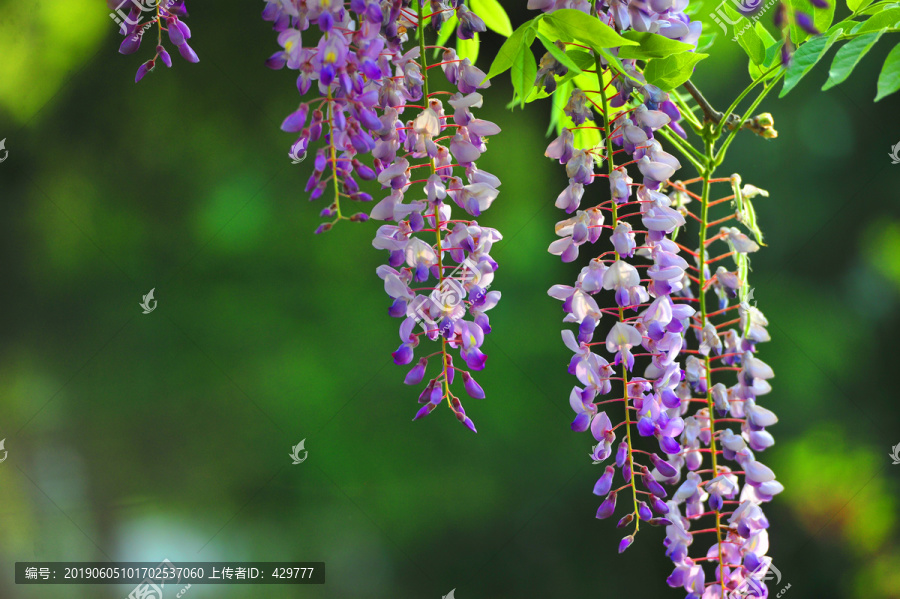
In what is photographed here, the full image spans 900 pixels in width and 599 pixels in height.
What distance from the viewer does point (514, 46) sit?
471mm

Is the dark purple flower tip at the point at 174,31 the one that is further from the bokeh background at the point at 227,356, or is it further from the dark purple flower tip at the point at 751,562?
the bokeh background at the point at 227,356

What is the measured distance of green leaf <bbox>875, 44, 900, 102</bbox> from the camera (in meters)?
0.40

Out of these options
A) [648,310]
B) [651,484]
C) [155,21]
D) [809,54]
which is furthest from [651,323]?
[155,21]

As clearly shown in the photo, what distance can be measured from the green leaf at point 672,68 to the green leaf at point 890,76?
0.11 metres

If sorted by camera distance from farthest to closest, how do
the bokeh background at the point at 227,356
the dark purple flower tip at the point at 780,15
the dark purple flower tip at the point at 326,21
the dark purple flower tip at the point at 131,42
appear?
1. the bokeh background at the point at 227,356
2. the dark purple flower tip at the point at 131,42
3. the dark purple flower tip at the point at 326,21
4. the dark purple flower tip at the point at 780,15

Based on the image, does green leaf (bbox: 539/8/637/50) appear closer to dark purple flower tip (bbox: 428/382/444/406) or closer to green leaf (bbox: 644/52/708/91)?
green leaf (bbox: 644/52/708/91)

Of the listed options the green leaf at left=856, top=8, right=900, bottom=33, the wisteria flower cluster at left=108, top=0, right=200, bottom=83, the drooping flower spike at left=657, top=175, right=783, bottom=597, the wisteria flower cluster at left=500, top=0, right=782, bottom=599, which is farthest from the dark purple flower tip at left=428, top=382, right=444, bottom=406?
the green leaf at left=856, top=8, right=900, bottom=33

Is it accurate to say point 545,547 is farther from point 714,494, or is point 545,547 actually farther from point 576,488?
point 714,494

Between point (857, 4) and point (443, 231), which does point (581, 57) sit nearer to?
point (443, 231)

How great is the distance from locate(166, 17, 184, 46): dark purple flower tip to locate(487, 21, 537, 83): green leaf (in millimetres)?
245

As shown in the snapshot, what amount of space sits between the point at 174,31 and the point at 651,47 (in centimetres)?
35

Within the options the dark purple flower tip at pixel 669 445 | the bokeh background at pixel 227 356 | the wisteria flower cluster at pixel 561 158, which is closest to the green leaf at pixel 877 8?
the wisteria flower cluster at pixel 561 158

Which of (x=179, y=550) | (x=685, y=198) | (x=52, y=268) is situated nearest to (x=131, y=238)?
(x=52, y=268)

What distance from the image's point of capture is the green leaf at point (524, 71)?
A: 46cm
